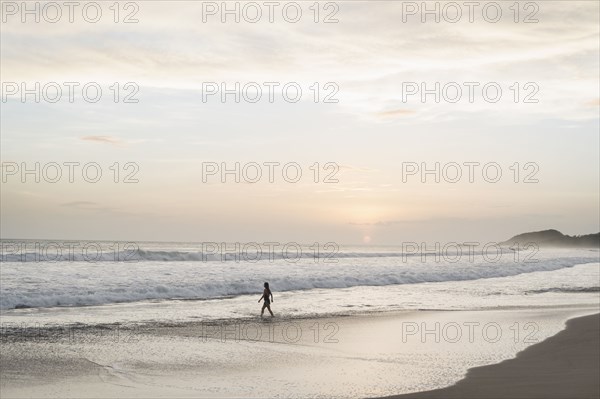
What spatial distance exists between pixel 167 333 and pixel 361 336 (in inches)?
217

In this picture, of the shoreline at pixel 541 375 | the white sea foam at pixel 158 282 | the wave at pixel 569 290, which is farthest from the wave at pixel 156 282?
the shoreline at pixel 541 375

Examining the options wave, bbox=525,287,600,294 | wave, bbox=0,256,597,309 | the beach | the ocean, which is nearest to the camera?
the beach

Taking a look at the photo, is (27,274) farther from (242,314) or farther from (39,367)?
(39,367)

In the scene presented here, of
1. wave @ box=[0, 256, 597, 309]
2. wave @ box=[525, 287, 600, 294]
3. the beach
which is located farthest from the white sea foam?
the beach

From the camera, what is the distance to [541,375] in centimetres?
1241

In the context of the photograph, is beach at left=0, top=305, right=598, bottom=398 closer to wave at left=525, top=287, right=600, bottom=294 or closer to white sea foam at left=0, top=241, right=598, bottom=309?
white sea foam at left=0, top=241, right=598, bottom=309

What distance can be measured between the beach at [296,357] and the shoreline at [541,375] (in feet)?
0.09

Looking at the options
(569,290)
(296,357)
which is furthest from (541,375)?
(569,290)

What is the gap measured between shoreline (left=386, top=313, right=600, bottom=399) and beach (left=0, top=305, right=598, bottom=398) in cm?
3

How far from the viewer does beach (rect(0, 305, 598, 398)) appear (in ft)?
37.2

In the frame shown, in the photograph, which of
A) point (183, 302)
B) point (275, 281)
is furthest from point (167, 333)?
point (275, 281)

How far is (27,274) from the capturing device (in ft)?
109

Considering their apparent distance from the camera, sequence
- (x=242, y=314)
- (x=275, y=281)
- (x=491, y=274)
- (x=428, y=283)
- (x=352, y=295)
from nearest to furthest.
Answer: (x=242, y=314), (x=352, y=295), (x=275, y=281), (x=428, y=283), (x=491, y=274)

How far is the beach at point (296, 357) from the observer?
11.3m
